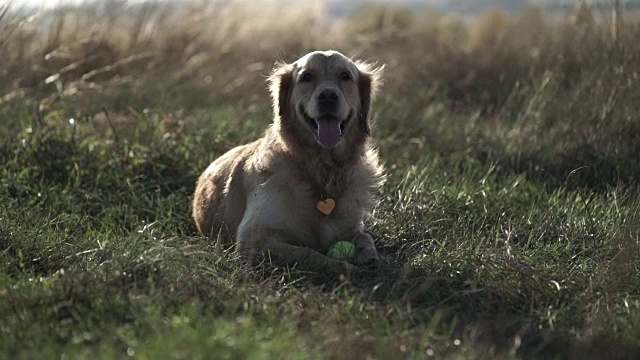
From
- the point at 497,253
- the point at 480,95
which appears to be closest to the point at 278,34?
the point at 480,95

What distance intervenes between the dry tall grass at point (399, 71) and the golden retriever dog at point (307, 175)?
184cm

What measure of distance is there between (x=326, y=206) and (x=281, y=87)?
79 centimetres

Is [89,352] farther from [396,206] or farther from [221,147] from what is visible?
[221,147]

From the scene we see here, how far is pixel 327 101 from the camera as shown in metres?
5.06

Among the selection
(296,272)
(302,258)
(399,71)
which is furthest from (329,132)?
(399,71)

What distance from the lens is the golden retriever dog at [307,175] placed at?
16.4 ft

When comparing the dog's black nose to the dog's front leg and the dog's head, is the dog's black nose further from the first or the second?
the dog's front leg

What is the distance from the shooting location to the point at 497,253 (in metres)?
4.49

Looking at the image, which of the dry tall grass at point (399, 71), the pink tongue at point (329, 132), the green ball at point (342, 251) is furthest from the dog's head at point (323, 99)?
the dry tall grass at point (399, 71)

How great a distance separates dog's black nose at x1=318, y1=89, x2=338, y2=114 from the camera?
5.06 metres

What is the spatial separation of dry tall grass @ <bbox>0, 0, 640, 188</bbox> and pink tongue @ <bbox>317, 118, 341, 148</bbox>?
2008 mm

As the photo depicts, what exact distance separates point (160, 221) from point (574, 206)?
2.35 metres

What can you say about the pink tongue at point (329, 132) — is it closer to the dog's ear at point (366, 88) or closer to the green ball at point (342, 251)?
the dog's ear at point (366, 88)

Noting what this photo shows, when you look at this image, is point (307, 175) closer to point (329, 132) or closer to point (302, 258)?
Result: point (329, 132)
